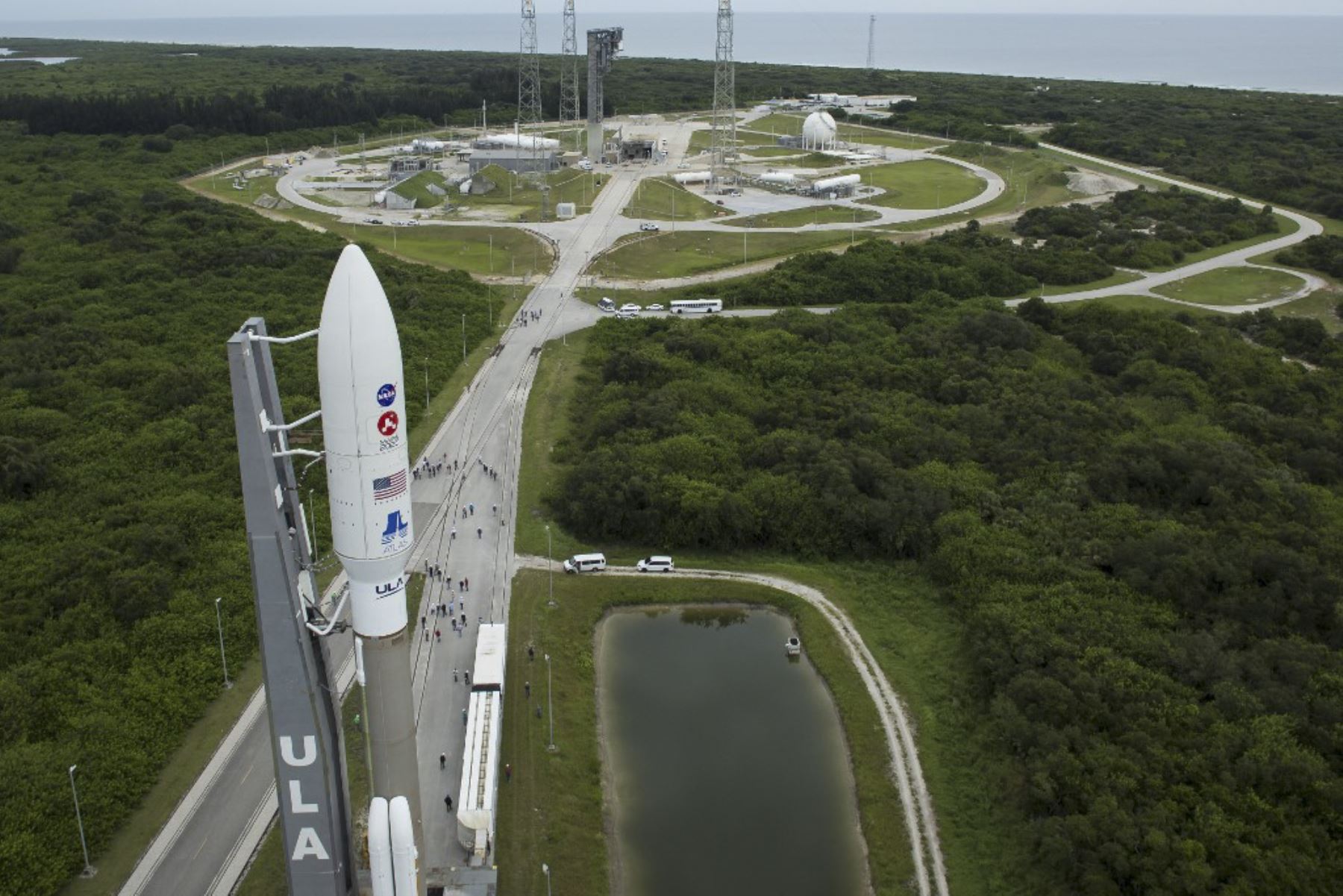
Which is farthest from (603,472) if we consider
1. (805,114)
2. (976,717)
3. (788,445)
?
(805,114)

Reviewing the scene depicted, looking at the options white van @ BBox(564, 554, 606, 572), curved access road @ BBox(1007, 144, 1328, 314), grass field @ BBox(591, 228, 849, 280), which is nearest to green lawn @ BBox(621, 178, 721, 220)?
grass field @ BBox(591, 228, 849, 280)

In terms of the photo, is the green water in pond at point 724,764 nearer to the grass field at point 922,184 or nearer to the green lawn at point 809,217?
→ the green lawn at point 809,217

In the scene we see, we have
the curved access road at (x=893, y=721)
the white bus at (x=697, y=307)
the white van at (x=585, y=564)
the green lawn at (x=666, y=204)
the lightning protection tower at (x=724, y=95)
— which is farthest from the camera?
the lightning protection tower at (x=724, y=95)

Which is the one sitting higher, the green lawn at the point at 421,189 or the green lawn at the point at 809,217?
the green lawn at the point at 421,189

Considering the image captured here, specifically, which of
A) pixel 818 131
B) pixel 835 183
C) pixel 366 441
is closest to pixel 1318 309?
pixel 835 183

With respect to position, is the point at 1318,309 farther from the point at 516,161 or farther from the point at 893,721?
the point at 516,161

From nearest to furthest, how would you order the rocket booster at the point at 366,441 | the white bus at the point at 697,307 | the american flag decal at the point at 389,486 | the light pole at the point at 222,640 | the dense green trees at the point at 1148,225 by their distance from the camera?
1. the rocket booster at the point at 366,441
2. the american flag decal at the point at 389,486
3. the light pole at the point at 222,640
4. the white bus at the point at 697,307
5. the dense green trees at the point at 1148,225

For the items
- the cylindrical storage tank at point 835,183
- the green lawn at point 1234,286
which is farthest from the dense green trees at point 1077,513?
the cylindrical storage tank at point 835,183
